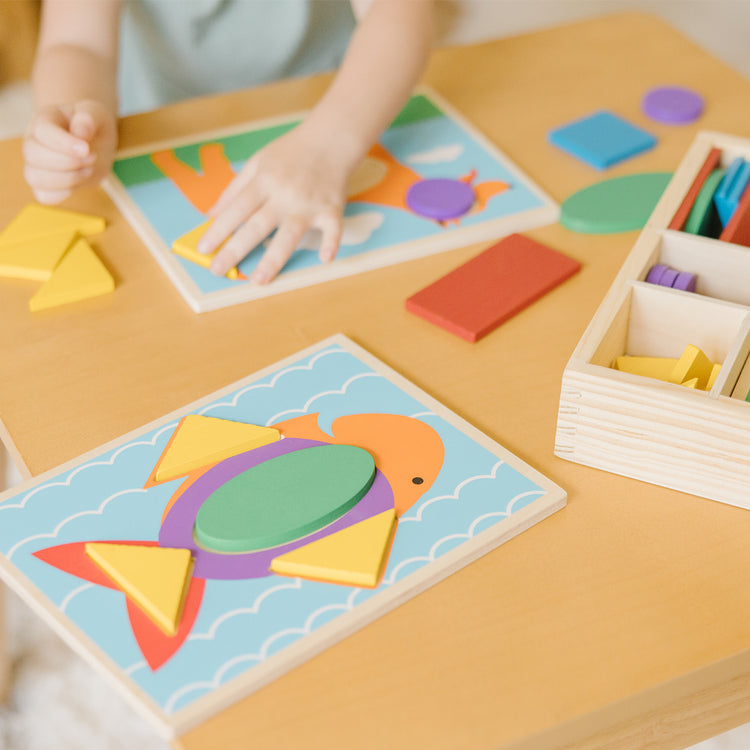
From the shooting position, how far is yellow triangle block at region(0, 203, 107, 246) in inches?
27.9

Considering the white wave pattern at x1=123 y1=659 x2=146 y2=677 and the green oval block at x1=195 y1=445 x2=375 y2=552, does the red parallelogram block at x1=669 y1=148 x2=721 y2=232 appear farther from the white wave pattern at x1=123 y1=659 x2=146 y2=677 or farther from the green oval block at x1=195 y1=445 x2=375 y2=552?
the white wave pattern at x1=123 y1=659 x2=146 y2=677

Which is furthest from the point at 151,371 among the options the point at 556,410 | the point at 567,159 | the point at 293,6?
the point at 293,6

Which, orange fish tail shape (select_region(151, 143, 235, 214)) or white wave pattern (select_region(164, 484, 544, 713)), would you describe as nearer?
white wave pattern (select_region(164, 484, 544, 713))

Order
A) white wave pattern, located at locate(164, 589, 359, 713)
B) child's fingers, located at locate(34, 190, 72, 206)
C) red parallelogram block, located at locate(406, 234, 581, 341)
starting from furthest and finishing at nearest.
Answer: child's fingers, located at locate(34, 190, 72, 206) → red parallelogram block, located at locate(406, 234, 581, 341) → white wave pattern, located at locate(164, 589, 359, 713)

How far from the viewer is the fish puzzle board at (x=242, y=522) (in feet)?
1.36

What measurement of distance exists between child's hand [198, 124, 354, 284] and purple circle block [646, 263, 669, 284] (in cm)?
24

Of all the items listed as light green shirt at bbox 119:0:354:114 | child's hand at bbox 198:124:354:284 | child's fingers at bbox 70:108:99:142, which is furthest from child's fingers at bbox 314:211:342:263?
light green shirt at bbox 119:0:354:114

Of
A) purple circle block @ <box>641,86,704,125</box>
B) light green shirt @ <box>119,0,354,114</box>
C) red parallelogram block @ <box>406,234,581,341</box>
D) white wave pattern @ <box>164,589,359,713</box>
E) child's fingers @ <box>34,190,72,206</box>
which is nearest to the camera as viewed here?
white wave pattern @ <box>164,589,359,713</box>

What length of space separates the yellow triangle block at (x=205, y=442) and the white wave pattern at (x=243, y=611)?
104 mm

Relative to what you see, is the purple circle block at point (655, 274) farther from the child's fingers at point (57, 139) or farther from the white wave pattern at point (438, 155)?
the child's fingers at point (57, 139)

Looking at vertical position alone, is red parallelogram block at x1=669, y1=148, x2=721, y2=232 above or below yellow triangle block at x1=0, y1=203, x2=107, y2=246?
above

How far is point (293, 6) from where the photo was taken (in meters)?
1.09

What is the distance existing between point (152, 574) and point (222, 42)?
2.75ft

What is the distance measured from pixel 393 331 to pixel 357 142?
8.8 inches
